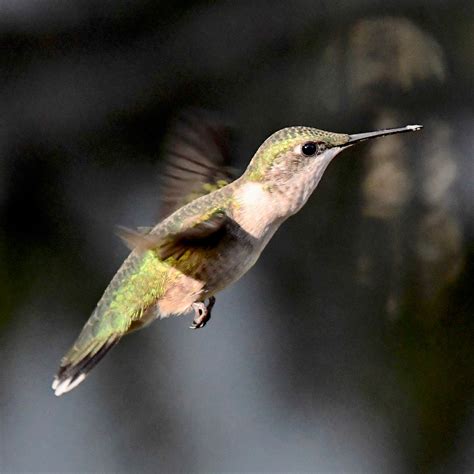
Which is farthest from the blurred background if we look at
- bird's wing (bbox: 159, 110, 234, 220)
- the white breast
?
the white breast

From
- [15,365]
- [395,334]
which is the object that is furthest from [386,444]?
[15,365]

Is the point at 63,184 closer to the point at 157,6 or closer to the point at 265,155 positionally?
the point at 157,6

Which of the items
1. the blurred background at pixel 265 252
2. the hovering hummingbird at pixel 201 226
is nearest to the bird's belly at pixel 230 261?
the hovering hummingbird at pixel 201 226

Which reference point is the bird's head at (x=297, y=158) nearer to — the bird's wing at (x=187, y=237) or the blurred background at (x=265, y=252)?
the bird's wing at (x=187, y=237)

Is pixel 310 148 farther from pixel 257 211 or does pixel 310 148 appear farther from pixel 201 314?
pixel 201 314

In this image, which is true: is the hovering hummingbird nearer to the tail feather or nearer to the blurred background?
the tail feather
